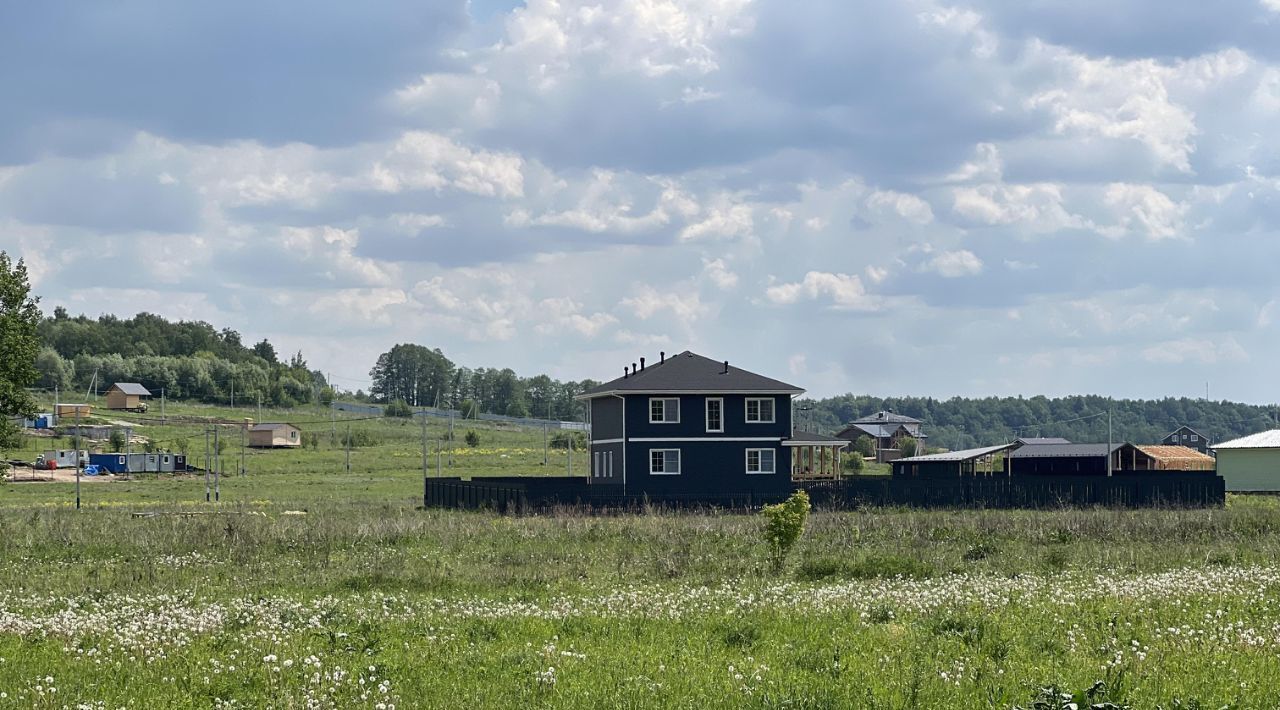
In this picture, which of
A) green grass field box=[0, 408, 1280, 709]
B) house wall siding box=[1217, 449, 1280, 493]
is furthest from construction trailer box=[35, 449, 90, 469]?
house wall siding box=[1217, 449, 1280, 493]

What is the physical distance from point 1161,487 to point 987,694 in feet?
148

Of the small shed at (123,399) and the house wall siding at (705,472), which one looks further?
the small shed at (123,399)

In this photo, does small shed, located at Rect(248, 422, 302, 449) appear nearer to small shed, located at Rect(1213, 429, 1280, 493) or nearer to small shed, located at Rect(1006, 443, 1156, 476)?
small shed, located at Rect(1006, 443, 1156, 476)

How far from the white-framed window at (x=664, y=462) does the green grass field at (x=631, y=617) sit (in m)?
25.3

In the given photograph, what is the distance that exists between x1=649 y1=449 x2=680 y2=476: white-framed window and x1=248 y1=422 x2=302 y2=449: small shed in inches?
3055

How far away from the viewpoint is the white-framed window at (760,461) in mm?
60625

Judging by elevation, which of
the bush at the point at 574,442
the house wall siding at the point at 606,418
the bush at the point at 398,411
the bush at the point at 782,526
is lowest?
the bush at the point at 782,526

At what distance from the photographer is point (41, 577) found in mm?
24062

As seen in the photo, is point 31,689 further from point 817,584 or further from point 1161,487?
point 1161,487

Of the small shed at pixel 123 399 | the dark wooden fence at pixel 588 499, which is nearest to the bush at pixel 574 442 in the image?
the small shed at pixel 123 399

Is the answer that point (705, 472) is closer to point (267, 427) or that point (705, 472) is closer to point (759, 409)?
point (759, 409)

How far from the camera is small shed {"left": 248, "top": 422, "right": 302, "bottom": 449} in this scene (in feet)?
423

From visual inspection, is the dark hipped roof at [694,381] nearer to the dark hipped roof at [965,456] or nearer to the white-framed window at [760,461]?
the white-framed window at [760,461]

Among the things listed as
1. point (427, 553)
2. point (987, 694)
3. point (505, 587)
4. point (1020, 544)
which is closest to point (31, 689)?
point (987, 694)
